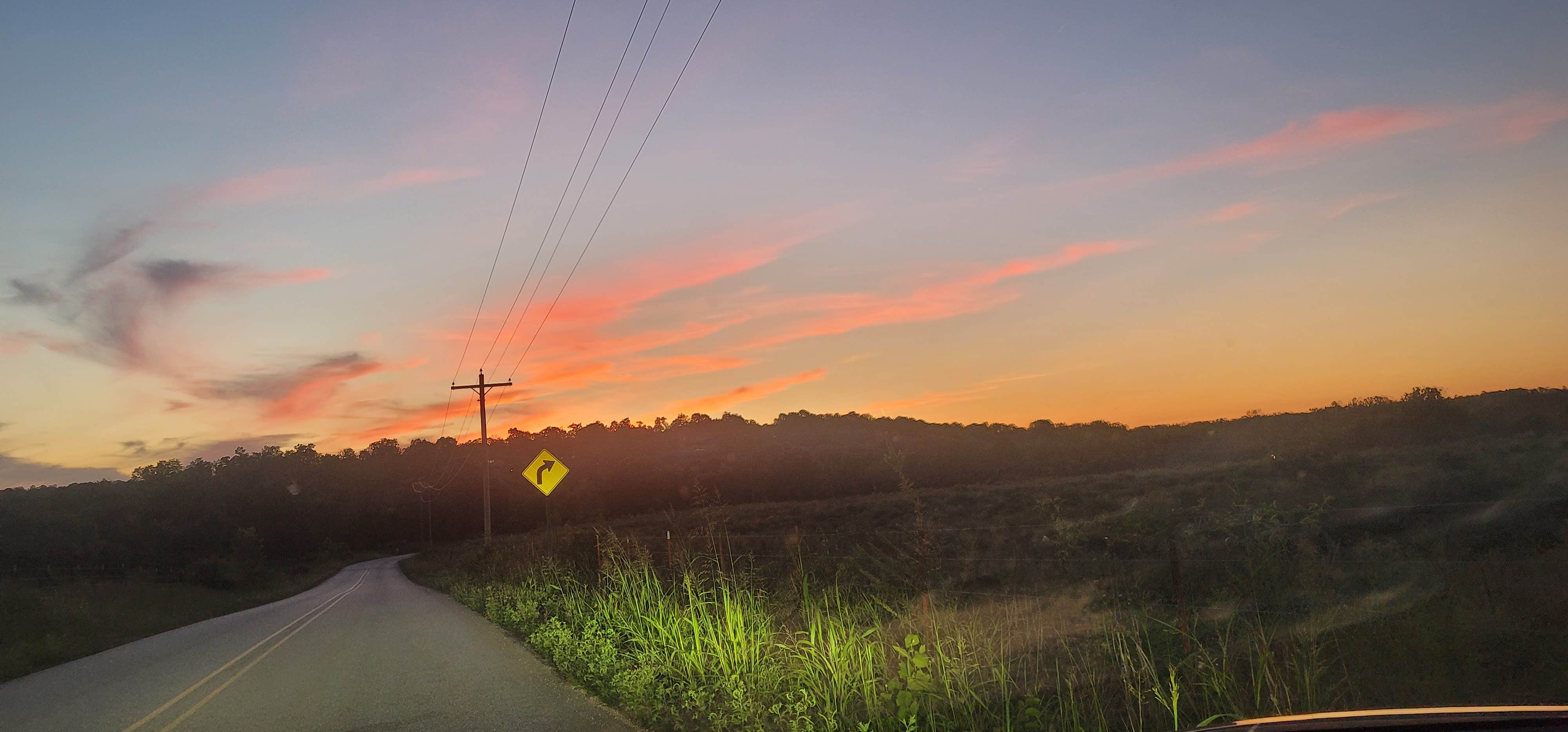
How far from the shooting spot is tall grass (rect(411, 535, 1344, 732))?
557 centimetres

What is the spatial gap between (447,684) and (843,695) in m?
5.65

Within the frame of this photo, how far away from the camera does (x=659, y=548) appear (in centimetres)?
1462

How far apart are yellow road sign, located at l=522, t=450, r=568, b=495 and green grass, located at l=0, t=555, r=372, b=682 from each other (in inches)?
380

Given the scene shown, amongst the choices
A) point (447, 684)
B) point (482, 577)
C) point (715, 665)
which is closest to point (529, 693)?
point (447, 684)

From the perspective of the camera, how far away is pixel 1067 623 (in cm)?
898

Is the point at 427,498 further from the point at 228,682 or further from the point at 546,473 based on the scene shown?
the point at 228,682

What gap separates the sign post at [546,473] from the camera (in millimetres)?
23406

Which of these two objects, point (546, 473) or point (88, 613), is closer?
point (546, 473)

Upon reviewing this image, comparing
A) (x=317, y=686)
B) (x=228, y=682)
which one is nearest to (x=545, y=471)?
(x=228, y=682)

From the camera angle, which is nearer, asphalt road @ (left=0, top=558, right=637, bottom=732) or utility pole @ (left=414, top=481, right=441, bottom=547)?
asphalt road @ (left=0, top=558, right=637, bottom=732)

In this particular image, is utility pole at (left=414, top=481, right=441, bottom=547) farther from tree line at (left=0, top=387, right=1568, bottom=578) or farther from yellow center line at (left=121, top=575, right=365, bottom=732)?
yellow center line at (left=121, top=575, right=365, bottom=732)

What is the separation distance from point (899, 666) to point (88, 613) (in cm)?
2759

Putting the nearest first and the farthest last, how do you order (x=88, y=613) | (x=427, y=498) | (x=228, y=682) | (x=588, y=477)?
(x=228, y=682)
(x=88, y=613)
(x=588, y=477)
(x=427, y=498)

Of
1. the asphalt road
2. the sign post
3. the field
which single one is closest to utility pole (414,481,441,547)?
the sign post
